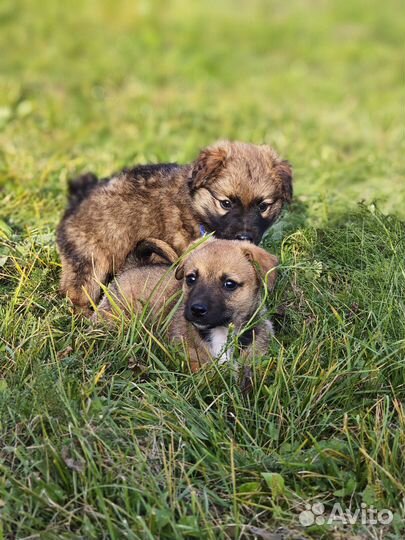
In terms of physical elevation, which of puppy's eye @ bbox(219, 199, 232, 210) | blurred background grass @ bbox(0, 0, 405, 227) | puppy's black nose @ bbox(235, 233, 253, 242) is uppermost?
puppy's eye @ bbox(219, 199, 232, 210)

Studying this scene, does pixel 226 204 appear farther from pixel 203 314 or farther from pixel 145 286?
pixel 203 314

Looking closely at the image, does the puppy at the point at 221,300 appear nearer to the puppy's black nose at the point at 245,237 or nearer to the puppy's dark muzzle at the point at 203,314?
the puppy's dark muzzle at the point at 203,314

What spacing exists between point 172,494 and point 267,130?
567cm

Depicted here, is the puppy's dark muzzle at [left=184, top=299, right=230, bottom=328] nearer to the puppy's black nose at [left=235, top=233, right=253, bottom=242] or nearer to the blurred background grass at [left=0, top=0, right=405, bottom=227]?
the puppy's black nose at [left=235, top=233, right=253, bottom=242]

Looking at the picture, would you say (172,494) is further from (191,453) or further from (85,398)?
(85,398)

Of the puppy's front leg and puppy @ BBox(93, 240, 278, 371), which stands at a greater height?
puppy @ BBox(93, 240, 278, 371)

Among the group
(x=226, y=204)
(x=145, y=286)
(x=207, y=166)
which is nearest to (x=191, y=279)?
(x=145, y=286)

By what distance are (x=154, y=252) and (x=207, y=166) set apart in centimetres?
60

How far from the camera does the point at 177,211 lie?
4.84 metres

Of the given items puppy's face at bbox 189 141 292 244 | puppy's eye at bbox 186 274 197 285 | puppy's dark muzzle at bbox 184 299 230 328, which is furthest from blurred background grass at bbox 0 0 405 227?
puppy's dark muzzle at bbox 184 299 230 328

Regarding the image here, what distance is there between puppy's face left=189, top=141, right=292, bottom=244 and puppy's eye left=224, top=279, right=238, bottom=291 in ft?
2.16

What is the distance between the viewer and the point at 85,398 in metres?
3.39

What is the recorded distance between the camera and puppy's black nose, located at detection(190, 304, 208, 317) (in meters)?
3.83

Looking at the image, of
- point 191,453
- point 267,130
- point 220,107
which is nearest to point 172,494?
point 191,453
